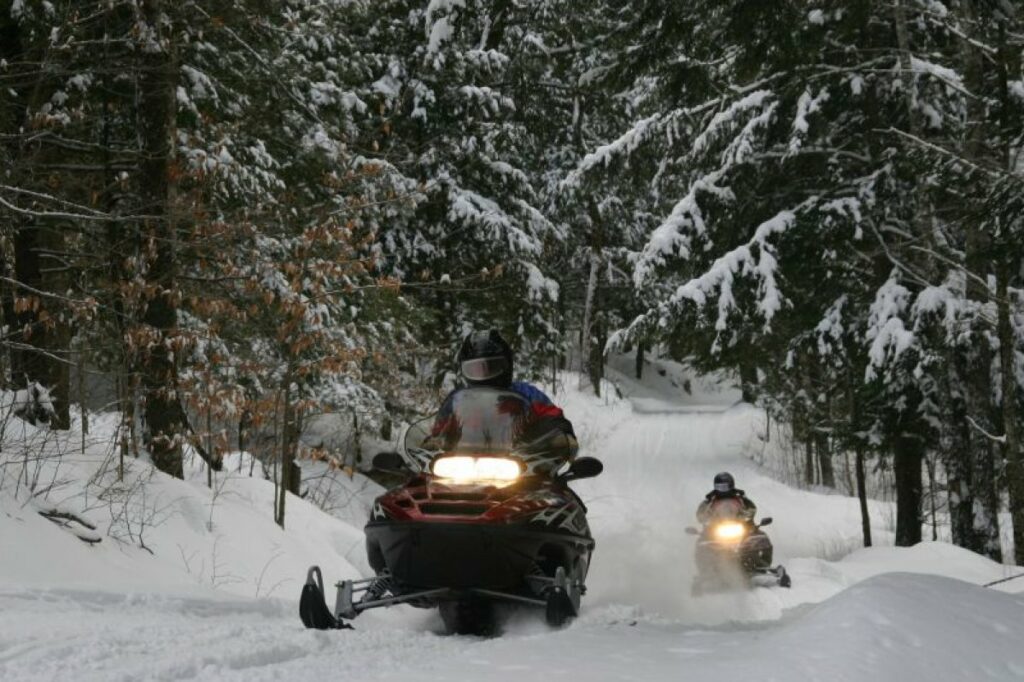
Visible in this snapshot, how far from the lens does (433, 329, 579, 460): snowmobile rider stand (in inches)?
270

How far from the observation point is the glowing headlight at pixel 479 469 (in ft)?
20.2

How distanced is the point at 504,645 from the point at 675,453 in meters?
22.0

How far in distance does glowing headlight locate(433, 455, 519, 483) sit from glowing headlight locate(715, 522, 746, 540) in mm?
5850

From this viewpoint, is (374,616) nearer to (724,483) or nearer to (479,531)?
(479,531)

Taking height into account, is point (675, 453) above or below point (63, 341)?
below

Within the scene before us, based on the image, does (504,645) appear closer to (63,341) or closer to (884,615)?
(884,615)

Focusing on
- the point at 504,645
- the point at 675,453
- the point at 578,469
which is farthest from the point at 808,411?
the point at 504,645

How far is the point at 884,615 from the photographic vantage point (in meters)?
4.80

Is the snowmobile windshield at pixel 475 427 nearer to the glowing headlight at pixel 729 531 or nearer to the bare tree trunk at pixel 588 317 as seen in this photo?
the glowing headlight at pixel 729 531

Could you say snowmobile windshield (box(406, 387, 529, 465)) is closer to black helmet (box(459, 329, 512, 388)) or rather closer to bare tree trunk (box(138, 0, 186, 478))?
black helmet (box(459, 329, 512, 388))

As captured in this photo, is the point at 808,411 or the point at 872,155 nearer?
the point at 872,155

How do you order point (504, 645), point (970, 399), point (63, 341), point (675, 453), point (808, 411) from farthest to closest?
1. point (675, 453)
2. point (808, 411)
3. point (970, 399)
4. point (63, 341)
5. point (504, 645)

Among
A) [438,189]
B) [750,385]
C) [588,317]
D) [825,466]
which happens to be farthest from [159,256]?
[588,317]

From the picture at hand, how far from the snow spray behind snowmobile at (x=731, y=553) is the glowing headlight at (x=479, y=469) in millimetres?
5061
